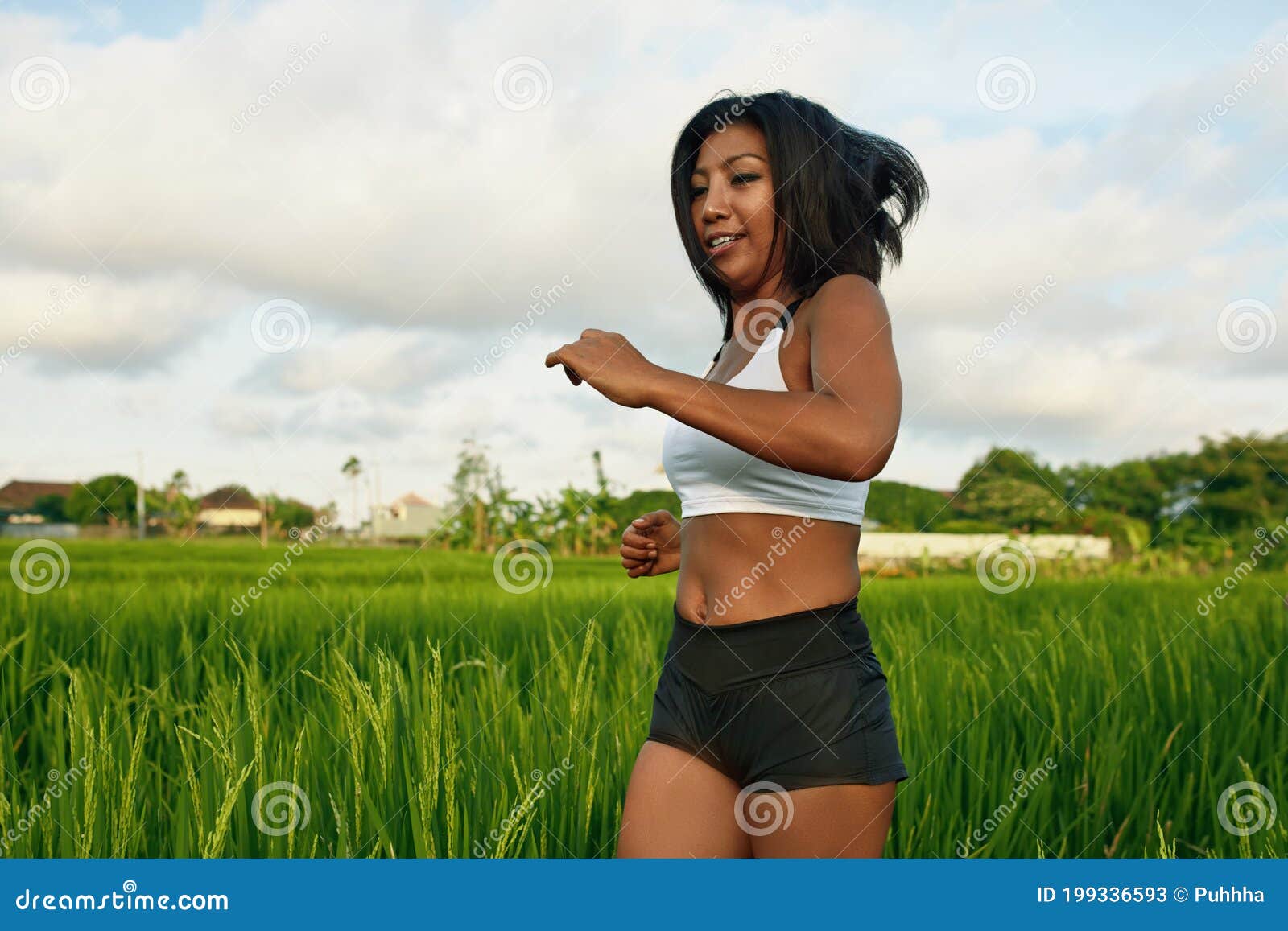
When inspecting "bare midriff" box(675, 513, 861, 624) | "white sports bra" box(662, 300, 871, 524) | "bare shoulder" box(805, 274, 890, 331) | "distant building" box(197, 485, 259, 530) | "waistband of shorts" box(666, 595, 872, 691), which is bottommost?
"waistband of shorts" box(666, 595, 872, 691)

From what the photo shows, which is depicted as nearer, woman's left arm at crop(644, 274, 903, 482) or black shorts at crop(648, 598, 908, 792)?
woman's left arm at crop(644, 274, 903, 482)

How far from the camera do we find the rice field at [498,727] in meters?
2.18

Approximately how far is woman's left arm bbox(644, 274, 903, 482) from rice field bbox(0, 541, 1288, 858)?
0.98 m

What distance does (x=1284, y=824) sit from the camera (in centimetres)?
271

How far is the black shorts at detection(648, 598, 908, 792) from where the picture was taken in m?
1.64

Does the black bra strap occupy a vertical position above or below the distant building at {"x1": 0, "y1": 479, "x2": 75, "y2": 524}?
below

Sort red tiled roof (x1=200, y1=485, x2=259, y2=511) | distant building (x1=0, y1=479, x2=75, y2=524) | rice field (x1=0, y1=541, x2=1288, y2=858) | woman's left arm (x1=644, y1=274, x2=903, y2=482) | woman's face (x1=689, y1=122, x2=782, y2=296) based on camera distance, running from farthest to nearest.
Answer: distant building (x1=0, y1=479, x2=75, y2=524), red tiled roof (x1=200, y1=485, x2=259, y2=511), rice field (x1=0, y1=541, x2=1288, y2=858), woman's face (x1=689, y1=122, x2=782, y2=296), woman's left arm (x1=644, y1=274, x2=903, y2=482)

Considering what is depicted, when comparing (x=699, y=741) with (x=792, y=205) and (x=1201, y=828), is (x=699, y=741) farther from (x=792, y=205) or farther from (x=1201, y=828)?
(x=1201, y=828)

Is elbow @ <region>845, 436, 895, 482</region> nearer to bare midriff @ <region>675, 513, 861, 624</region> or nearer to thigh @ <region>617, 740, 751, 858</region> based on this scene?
bare midriff @ <region>675, 513, 861, 624</region>

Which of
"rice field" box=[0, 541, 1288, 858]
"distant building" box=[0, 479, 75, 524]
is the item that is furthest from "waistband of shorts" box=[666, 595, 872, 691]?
"distant building" box=[0, 479, 75, 524]

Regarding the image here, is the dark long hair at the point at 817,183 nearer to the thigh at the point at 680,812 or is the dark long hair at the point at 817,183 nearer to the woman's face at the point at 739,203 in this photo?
the woman's face at the point at 739,203

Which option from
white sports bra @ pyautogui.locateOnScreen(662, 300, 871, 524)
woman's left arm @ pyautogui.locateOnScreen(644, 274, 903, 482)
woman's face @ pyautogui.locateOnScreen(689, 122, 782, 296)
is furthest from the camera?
woman's face @ pyautogui.locateOnScreen(689, 122, 782, 296)

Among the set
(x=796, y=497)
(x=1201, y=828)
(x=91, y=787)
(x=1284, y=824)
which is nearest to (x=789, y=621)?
(x=796, y=497)

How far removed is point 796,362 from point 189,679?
9.93 ft
